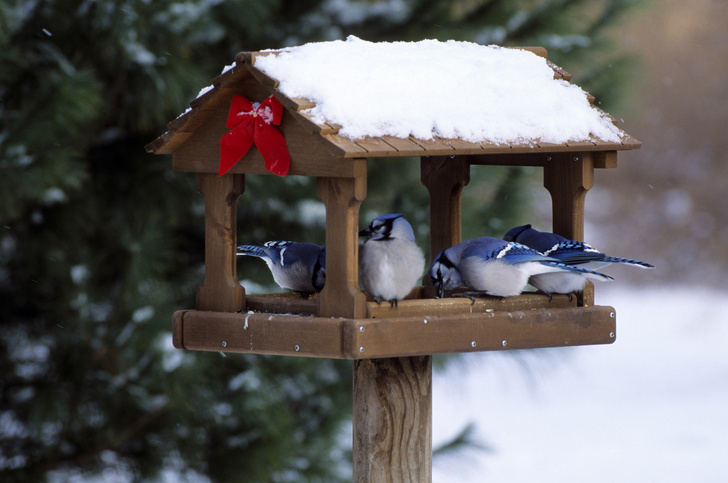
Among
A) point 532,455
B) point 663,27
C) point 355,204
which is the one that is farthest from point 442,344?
point 663,27

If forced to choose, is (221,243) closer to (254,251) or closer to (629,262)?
(254,251)

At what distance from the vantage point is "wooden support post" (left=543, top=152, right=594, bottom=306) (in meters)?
2.78

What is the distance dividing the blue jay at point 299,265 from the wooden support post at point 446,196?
48 cm

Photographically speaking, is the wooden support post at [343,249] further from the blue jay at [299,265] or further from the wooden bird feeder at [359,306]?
the blue jay at [299,265]

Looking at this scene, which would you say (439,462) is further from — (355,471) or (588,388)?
(588,388)

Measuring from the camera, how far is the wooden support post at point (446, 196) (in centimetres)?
304

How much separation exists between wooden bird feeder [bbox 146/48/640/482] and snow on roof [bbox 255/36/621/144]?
37mm

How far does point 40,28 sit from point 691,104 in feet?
22.1

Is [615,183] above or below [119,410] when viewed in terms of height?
above

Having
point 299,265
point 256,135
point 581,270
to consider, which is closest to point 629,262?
point 581,270

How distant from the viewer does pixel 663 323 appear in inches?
383

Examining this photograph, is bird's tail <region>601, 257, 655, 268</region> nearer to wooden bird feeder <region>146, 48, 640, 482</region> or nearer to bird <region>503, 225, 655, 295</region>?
bird <region>503, 225, 655, 295</region>

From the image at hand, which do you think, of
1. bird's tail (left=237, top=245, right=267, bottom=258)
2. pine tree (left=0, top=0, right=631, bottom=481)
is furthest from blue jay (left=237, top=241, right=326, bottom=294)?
pine tree (left=0, top=0, right=631, bottom=481)

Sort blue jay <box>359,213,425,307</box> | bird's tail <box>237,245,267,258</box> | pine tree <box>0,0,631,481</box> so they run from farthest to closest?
pine tree <box>0,0,631,481</box>
bird's tail <box>237,245,267,258</box>
blue jay <box>359,213,425,307</box>
